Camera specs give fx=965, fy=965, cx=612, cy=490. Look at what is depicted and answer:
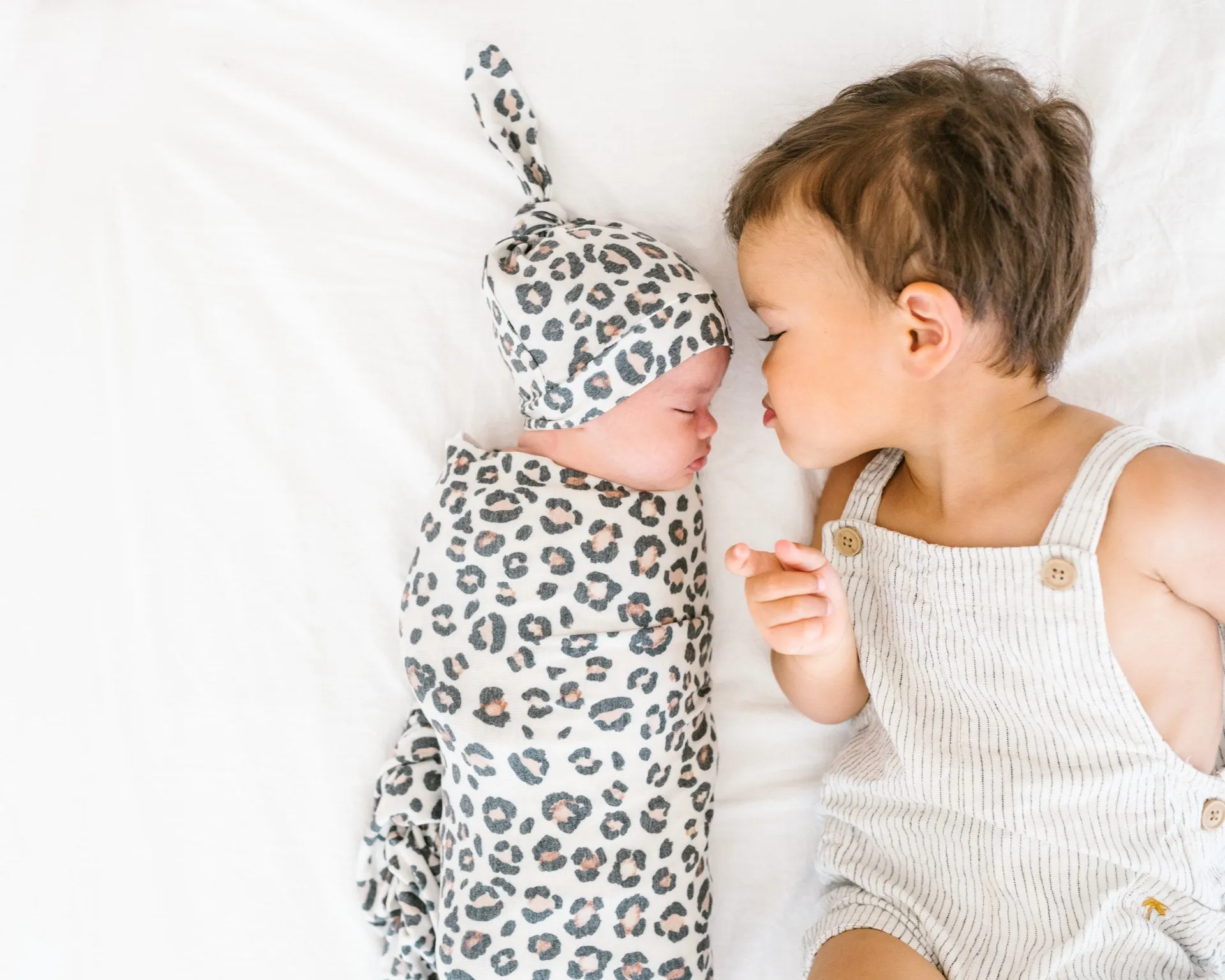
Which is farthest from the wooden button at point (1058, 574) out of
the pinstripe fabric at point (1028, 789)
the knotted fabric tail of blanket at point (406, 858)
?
the knotted fabric tail of blanket at point (406, 858)

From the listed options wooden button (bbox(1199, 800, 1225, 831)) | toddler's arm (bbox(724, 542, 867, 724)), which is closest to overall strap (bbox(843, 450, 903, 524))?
toddler's arm (bbox(724, 542, 867, 724))

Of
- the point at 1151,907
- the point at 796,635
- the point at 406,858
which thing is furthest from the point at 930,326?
the point at 406,858

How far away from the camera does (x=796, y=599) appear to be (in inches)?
43.5

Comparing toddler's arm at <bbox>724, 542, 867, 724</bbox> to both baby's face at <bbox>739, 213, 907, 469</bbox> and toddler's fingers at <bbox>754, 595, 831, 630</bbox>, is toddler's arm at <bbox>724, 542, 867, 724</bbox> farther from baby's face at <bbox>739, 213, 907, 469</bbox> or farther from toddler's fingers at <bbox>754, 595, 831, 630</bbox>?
baby's face at <bbox>739, 213, 907, 469</bbox>

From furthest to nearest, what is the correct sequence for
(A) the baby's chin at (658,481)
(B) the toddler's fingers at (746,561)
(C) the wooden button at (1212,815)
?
(A) the baby's chin at (658,481) → (C) the wooden button at (1212,815) → (B) the toddler's fingers at (746,561)

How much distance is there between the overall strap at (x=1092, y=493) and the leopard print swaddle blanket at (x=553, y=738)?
46cm

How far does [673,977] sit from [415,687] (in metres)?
0.48

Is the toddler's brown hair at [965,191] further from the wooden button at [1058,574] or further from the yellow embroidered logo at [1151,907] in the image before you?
the yellow embroidered logo at [1151,907]

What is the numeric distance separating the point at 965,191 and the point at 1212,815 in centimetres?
78

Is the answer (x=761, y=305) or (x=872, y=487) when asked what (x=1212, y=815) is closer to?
(x=872, y=487)

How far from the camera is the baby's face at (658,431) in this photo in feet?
4.01

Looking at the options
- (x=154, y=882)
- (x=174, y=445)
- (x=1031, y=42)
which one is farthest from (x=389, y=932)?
(x=1031, y=42)

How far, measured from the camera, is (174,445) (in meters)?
1.33

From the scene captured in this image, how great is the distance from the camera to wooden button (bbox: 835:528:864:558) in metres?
1.28
